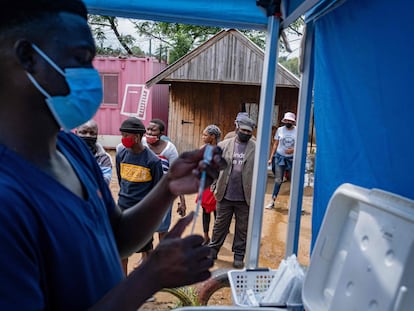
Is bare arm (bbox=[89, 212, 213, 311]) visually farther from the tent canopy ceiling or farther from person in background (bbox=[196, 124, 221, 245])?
person in background (bbox=[196, 124, 221, 245])

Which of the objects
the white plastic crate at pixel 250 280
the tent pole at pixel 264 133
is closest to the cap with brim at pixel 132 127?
the tent pole at pixel 264 133

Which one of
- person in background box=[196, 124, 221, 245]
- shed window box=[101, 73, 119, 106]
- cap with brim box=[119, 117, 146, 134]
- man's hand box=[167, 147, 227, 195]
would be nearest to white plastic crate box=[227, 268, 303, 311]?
man's hand box=[167, 147, 227, 195]

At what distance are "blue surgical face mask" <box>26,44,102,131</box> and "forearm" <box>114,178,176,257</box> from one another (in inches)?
13.3

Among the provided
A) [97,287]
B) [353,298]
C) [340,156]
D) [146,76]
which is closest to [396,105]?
[340,156]

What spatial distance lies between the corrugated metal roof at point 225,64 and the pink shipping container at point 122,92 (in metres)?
1.72

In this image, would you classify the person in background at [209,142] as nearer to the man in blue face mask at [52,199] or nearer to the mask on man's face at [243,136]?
the mask on man's face at [243,136]

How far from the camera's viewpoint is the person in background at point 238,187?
14.7 ft

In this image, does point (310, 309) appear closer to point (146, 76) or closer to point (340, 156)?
point (340, 156)

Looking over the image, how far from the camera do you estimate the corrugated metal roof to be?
384 inches

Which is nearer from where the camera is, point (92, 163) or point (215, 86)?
point (92, 163)

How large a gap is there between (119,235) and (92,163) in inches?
9.8

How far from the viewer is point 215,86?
33.7 feet

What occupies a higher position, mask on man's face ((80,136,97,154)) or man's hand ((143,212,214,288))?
man's hand ((143,212,214,288))

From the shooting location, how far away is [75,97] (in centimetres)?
91
